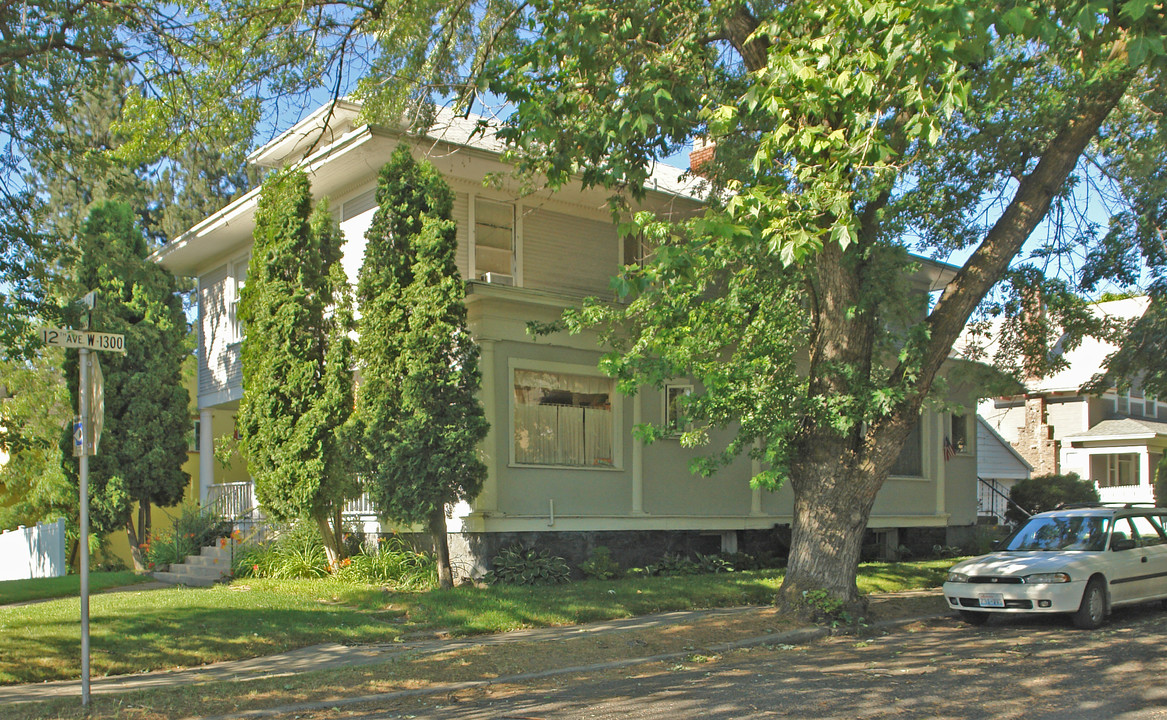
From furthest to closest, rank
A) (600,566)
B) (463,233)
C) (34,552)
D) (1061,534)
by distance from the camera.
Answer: (34,552)
(463,233)
(600,566)
(1061,534)

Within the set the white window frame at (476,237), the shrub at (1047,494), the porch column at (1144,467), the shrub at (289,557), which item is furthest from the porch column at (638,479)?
the porch column at (1144,467)


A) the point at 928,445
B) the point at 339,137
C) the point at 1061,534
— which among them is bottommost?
the point at 1061,534

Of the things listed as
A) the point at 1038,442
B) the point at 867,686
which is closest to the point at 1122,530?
the point at 867,686

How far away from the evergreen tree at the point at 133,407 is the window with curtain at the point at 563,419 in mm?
7914

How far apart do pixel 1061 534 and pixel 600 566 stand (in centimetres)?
672

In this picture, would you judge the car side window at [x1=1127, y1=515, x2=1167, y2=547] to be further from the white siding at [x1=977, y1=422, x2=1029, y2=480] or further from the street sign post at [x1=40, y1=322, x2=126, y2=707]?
the white siding at [x1=977, y1=422, x2=1029, y2=480]

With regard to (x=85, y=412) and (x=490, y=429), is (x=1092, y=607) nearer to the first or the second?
(x=490, y=429)

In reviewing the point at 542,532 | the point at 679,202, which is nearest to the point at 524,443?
the point at 542,532

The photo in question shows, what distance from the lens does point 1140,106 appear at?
1372 centimetres

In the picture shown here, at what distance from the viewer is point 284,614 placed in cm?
1172

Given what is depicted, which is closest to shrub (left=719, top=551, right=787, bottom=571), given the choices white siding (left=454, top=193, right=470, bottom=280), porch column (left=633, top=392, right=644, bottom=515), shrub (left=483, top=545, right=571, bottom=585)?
porch column (left=633, top=392, right=644, bottom=515)

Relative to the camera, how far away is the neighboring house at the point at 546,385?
48.9 feet

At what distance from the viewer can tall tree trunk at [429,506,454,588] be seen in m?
13.5

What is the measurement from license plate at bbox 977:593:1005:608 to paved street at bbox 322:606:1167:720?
0.71 m
